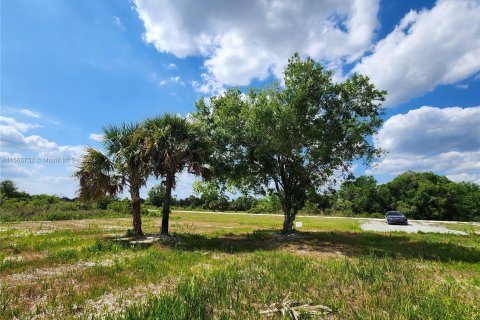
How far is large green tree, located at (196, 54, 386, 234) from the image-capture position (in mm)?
18922

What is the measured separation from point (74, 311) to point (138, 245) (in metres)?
8.92

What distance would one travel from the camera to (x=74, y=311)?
21.9 ft

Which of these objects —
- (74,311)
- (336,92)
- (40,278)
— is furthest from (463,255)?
(40,278)

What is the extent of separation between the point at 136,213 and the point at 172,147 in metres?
5.01

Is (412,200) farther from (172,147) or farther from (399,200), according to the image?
(172,147)

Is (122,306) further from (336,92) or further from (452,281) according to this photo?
(336,92)

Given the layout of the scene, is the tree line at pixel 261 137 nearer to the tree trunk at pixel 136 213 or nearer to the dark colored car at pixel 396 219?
the tree trunk at pixel 136 213

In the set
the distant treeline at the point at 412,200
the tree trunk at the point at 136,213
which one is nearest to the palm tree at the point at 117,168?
the tree trunk at the point at 136,213

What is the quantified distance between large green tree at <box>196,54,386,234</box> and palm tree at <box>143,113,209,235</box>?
267cm

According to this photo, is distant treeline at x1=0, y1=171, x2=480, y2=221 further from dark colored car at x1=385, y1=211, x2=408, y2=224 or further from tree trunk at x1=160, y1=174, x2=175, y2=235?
tree trunk at x1=160, y1=174, x2=175, y2=235

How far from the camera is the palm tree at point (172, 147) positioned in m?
18.2

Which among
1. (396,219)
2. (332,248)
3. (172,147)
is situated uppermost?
(172,147)

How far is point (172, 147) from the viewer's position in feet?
59.9

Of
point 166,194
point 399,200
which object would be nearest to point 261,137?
point 166,194
